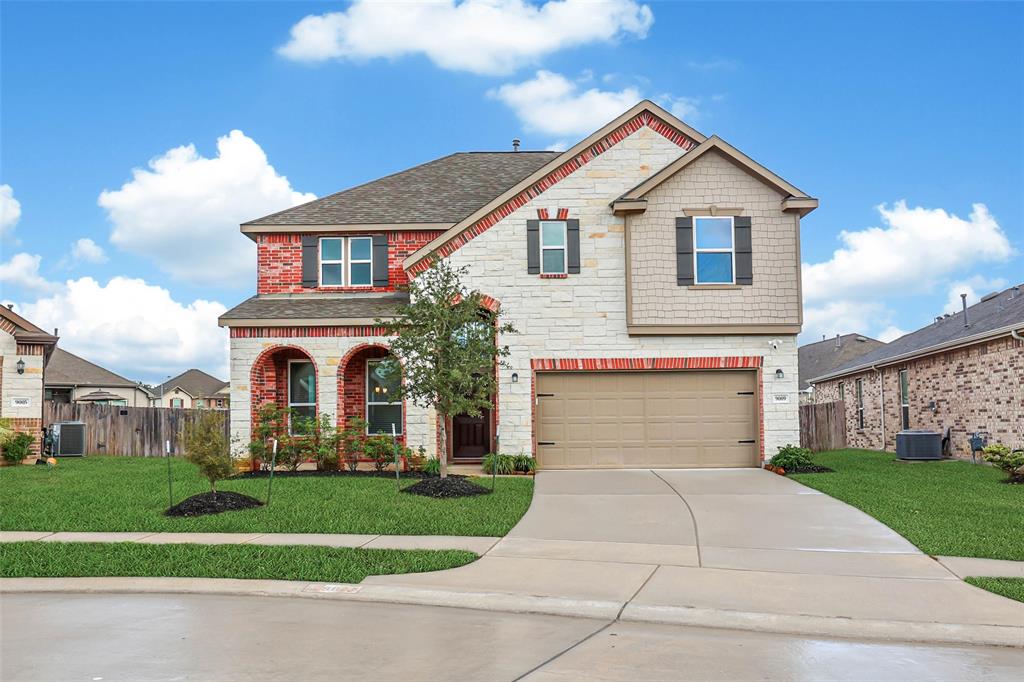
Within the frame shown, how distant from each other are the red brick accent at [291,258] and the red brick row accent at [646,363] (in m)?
4.67

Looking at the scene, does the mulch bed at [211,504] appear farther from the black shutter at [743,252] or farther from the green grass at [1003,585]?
the black shutter at [743,252]

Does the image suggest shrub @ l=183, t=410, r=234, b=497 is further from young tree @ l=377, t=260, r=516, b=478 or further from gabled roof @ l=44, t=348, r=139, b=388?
gabled roof @ l=44, t=348, r=139, b=388

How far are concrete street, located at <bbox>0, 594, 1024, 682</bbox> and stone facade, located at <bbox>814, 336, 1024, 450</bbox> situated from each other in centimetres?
1513

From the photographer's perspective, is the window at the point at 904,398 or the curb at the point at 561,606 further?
the window at the point at 904,398

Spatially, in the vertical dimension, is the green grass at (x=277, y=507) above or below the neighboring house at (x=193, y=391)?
below

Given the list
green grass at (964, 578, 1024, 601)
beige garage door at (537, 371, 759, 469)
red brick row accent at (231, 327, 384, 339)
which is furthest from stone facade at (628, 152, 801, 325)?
green grass at (964, 578, 1024, 601)

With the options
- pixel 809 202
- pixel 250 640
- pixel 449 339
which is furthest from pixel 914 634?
pixel 809 202

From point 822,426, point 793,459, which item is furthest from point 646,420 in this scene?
point 822,426

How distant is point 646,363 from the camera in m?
18.5

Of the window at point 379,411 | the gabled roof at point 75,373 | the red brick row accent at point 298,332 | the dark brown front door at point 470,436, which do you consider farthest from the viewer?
the gabled roof at point 75,373

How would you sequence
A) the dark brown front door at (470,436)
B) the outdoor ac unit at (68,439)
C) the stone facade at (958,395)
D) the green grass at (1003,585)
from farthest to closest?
the outdoor ac unit at (68,439), the dark brown front door at (470,436), the stone facade at (958,395), the green grass at (1003,585)

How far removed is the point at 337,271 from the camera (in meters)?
21.1

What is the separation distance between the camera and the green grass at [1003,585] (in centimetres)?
814

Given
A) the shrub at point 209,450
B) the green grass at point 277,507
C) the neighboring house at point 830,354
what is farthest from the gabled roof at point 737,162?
the neighboring house at point 830,354
